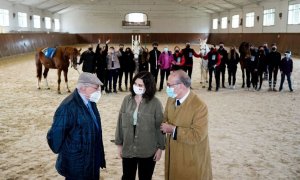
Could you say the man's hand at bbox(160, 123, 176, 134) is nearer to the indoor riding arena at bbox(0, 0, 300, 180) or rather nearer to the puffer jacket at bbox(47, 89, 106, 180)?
the puffer jacket at bbox(47, 89, 106, 180)

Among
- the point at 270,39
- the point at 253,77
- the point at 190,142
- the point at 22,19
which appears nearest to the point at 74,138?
the point at 190,142

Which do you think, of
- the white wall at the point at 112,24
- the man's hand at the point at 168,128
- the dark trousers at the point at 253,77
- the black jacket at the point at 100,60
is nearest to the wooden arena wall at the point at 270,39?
the white wall at the point at 112,24

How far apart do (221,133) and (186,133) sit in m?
4.23

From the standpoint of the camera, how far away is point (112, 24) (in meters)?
46.2

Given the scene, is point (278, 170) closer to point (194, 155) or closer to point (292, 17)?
point (194, 155)

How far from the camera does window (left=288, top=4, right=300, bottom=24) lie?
25078 millimetres

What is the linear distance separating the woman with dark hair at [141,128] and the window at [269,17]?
94.9ft

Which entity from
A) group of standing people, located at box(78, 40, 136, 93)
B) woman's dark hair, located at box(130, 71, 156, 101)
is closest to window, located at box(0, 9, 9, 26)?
group of standing people, located at box(78, 40, 136, 93)

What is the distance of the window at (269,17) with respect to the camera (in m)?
29.7

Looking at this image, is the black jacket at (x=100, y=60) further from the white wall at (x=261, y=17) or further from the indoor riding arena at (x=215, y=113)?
the white wall at (x=261, y=17)

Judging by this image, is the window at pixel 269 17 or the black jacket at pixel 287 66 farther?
the window at pixel 269 17

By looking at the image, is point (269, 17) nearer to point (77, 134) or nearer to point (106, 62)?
point (106, 62)

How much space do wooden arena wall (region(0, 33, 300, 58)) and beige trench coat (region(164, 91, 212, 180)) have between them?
22007 millimetres

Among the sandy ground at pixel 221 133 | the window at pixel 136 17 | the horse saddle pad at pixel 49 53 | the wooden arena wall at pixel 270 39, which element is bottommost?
the sandy ground at pixel 221 133
